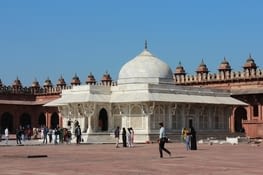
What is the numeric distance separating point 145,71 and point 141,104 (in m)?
4.36

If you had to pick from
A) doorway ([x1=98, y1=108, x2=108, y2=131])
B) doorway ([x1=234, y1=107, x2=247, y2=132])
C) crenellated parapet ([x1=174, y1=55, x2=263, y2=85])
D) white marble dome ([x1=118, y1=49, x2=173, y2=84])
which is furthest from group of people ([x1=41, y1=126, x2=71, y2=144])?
doorway ([x1=234, y1=107, x2=247, y2=132])

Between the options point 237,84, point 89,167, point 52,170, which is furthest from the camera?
point 237,84

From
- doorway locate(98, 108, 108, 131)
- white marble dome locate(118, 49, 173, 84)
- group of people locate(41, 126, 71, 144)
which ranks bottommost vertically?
group of people locate(41, 126, 71, 144)

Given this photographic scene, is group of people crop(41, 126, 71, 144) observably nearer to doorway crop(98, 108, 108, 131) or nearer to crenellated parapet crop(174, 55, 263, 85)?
doorway crop(98, 108, 108, 131)

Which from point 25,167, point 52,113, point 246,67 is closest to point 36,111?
point 52,113

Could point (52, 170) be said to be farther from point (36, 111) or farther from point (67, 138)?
point (36, 111)

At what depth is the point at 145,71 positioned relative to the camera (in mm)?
36969

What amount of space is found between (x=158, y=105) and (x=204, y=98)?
4650 mm

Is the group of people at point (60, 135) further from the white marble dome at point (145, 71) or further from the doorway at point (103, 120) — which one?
the white marble dome at point (145, 71)

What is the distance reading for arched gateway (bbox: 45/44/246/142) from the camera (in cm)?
3316

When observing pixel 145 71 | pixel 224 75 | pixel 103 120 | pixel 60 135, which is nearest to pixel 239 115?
pixel 224 75

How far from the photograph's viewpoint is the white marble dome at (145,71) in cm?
3678

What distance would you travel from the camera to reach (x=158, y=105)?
110 ft

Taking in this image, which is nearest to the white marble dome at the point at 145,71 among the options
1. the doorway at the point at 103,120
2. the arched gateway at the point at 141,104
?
the arched gateway at the point at 141,104
